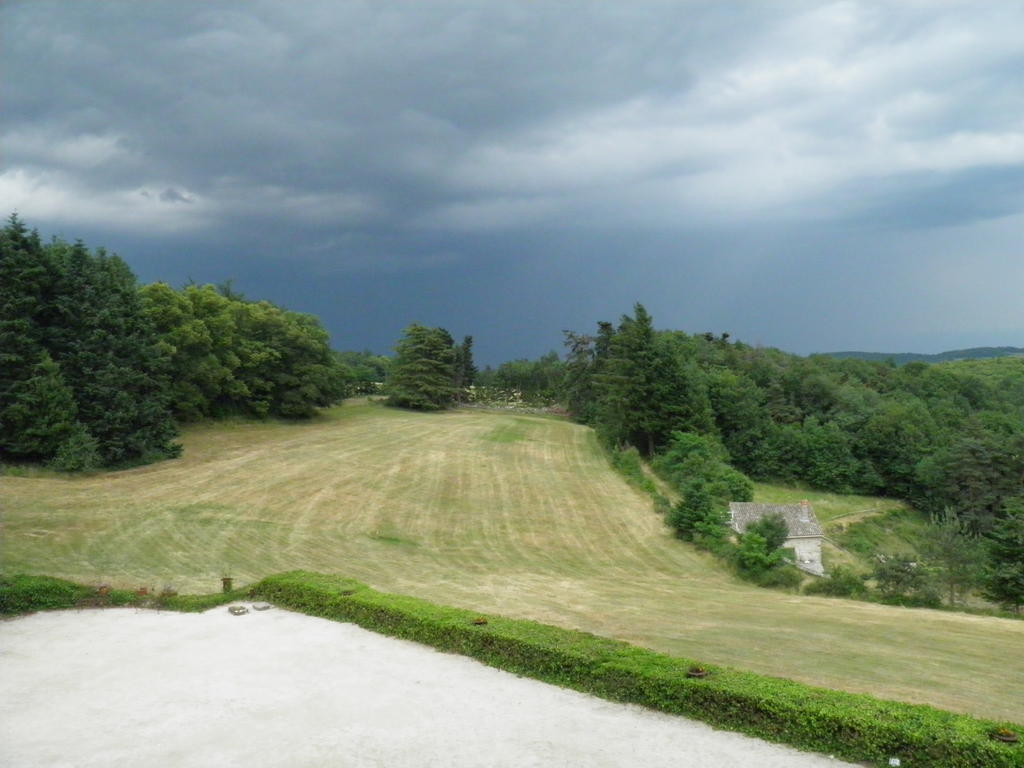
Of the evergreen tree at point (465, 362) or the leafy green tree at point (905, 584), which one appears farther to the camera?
the evergreen tree at point (465, 362)

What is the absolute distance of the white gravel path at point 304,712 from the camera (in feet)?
25.6

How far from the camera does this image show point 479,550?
26.0 m

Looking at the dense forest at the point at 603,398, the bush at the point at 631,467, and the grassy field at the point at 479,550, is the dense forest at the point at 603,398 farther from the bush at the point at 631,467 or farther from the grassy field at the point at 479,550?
the grassy field at the point at 479,550

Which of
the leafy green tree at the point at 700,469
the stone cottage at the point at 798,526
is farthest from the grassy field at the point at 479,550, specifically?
the stone cottage at the point at 798,526

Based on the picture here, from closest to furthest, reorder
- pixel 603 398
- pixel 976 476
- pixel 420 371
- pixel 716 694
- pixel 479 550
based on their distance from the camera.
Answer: pixel 716 694 → pixel 479 550 → pixel 603 398 → pixel 976 476 → pixel 420 371

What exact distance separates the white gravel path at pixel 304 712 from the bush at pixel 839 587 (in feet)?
52.2

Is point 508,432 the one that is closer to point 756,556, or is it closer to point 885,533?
point 885,533

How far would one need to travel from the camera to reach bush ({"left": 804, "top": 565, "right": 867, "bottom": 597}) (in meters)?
22.1

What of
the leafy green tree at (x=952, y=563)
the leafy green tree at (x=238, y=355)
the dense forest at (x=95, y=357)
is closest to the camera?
the leafy green tree at (x=952, y=563)

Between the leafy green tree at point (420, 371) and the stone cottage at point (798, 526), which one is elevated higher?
the leafy green tree at point (420, 371)

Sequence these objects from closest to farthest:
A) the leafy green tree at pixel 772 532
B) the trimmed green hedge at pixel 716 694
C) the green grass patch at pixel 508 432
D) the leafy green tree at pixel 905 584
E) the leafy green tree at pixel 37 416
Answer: the trimmed green hedge at pixel 716 694 → the leafy green tree at pixel 905 584 → the leafy green tree at pixel 772 532 → the leafy green tree at pixel 37 416 → the green grass patch at pixel 508 432

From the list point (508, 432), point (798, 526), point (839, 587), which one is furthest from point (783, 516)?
point (508, 432)

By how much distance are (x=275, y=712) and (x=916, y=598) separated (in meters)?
20.2

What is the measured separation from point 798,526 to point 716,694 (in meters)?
33.1
